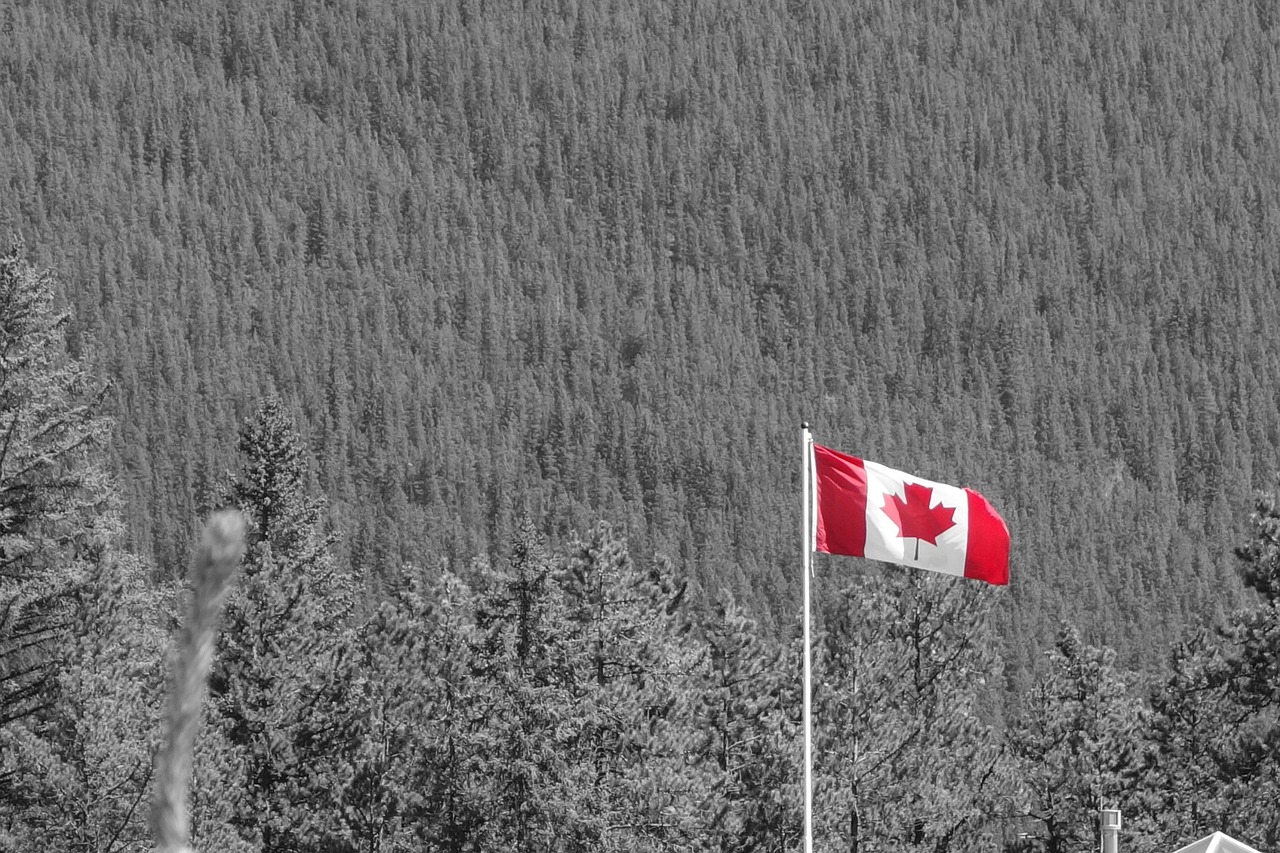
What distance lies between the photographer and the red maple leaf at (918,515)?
686 inches

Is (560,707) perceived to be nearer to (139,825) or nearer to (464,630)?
(464,630)

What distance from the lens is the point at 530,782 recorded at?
28188mm

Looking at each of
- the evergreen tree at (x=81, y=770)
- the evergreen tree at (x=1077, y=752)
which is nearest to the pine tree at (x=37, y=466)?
the evergreen tree at (x=81, y=770)

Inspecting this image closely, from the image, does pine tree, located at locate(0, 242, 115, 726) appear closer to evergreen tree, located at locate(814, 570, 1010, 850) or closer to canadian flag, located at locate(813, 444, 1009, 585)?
canadian flag, located at locate(813, 444, 1009, 585)

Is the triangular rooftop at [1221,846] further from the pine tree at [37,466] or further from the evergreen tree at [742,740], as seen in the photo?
the evergreen tree at [742,740]

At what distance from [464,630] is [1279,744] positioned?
13289mm

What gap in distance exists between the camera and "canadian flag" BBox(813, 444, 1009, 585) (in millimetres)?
17438

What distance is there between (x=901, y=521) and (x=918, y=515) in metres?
0.18

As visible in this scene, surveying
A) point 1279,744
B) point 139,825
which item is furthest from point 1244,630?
point 139,825

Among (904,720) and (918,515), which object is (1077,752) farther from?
(918,515)

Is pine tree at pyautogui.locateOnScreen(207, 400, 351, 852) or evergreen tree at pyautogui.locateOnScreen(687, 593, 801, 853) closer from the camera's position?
pine tree at pyautogui.locateOnScreen(207, 400, 351, 852)

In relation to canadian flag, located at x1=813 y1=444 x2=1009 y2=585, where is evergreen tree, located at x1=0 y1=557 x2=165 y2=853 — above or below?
below

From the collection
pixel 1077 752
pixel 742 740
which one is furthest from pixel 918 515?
pixel 1077 752

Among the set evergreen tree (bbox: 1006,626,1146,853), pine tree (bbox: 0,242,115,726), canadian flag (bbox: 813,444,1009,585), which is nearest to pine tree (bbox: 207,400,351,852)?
pine tree (bbox: 0,242,115,726)
